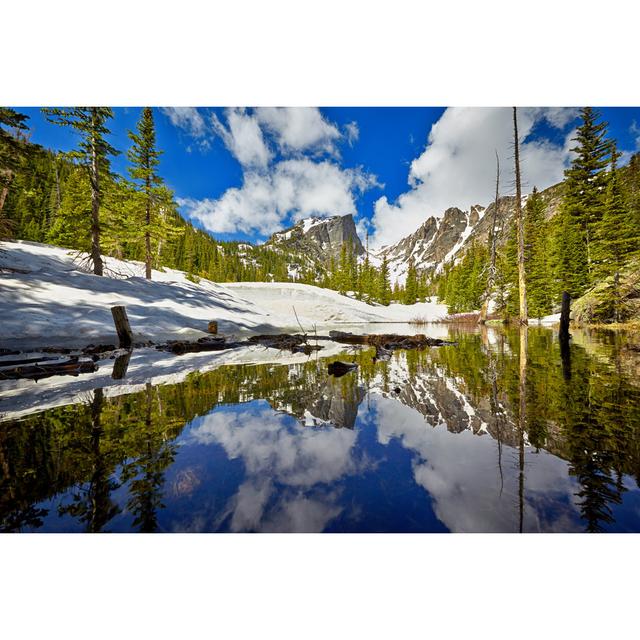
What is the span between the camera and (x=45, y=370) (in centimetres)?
Result: 542

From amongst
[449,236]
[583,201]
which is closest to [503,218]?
[583,201]

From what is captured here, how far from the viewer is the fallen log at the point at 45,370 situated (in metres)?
5.15

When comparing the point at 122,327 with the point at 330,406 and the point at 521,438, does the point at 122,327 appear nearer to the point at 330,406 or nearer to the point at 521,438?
the point at 330,406

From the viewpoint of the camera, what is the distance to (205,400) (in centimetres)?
375

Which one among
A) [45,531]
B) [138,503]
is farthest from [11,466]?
[138,503]

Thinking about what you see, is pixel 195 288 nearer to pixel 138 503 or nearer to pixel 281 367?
pixel 281 367

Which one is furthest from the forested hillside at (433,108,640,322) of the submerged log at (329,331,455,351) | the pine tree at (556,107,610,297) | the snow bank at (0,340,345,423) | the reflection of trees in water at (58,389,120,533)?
the reflection of trees in water at (58,389,120,533)

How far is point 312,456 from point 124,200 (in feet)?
89.7

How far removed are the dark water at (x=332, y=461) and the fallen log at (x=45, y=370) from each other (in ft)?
6.80

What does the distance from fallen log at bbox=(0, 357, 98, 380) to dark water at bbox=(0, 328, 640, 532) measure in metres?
2.07

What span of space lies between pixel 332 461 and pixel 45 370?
6.31 metres

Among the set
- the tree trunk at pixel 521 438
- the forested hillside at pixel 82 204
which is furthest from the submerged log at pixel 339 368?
the forested hillside at pixel 82 204

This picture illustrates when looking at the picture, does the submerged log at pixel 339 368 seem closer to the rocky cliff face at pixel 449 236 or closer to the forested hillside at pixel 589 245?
the forested hillside at pixel 589 245

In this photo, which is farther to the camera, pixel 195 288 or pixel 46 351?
pixel 195 288
